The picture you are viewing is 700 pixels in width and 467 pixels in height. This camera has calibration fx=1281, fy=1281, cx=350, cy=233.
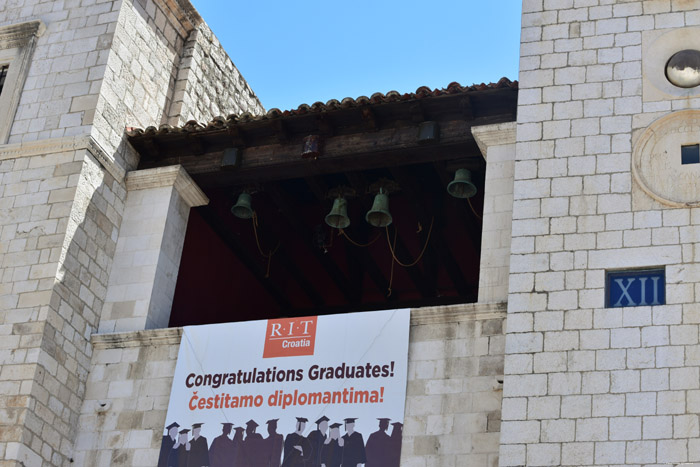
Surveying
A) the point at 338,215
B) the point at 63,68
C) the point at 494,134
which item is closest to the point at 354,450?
the point at 338,215

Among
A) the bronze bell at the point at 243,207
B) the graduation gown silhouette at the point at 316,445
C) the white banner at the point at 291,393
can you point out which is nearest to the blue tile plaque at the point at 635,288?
the white banner at the point at 291,393

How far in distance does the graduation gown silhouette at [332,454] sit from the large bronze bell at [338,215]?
3305mm

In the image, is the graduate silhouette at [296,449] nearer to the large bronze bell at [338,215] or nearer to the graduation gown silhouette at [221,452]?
the graduation gown silhouette at [221,452]

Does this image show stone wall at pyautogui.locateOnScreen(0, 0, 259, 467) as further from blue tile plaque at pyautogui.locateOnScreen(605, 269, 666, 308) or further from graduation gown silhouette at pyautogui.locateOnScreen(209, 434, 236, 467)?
blue tile plaque at pyautogui.locateOnScreen(605, 269, 666, 308)

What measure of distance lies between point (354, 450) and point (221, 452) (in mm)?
1508

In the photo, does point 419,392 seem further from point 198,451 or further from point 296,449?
point 198,451

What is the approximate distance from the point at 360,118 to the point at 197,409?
13.1 ft

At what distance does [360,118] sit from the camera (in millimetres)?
15328

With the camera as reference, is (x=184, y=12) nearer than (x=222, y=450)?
No

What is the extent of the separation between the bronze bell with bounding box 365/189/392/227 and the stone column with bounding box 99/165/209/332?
7.59ft

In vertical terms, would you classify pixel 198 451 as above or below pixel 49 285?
below

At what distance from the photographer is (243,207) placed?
16.1 m

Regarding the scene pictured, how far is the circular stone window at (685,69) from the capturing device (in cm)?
1320

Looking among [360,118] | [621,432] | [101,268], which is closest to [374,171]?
[360,118]
